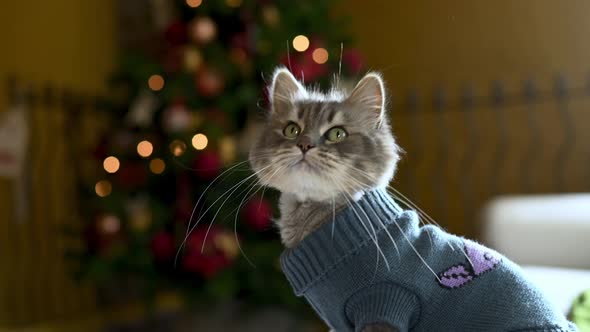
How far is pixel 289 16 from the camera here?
1.69m

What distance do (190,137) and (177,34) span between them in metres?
0.43

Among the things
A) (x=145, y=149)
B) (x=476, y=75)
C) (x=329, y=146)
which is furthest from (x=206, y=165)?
(x=476, y=75)

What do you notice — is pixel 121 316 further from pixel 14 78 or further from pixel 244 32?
pixel 244 32

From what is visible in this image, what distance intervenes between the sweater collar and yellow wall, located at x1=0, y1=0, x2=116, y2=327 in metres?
1.75

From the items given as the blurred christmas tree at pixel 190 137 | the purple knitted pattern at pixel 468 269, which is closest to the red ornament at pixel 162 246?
the blurred christmas tree at pixel 190 137

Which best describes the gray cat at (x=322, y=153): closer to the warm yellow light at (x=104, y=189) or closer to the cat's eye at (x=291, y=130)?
the cat's eye at (x=291, y=130)

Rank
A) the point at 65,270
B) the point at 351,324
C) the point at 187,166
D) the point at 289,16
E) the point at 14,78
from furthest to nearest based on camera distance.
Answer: the point at 65,270 < the point at 14,78 < the point at 289,16 < the point at 187,166 < the point at 351,324

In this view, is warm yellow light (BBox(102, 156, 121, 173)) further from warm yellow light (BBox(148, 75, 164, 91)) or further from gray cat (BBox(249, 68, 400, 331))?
gray cat (BBox(249, 68, 400, 331))

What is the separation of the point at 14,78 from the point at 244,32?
37.3 inches

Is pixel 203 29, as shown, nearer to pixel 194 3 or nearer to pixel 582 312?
pixel 194 3

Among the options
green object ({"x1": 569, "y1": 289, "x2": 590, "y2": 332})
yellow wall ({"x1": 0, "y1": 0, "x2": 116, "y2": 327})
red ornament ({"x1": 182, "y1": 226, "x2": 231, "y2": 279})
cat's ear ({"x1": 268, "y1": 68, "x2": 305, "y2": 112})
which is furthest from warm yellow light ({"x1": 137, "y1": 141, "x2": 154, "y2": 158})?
green object ({"x1": 569, "y1": 289, "x2": 590, "y2": 332})

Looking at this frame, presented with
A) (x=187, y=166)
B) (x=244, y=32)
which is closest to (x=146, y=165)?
(x=244, y=32)

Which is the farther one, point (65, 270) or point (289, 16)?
point (65, 270)

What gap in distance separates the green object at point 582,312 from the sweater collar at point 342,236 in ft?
0.92
